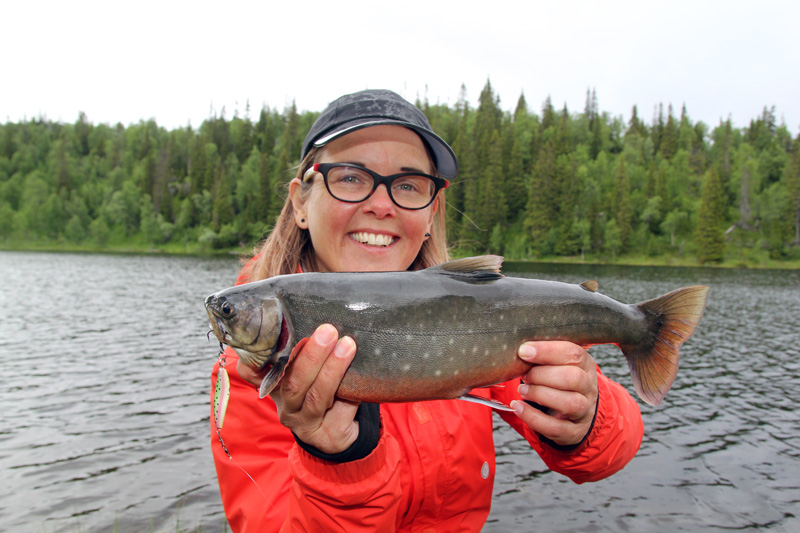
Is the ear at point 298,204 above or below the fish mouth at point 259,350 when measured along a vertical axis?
above

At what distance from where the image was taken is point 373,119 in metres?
3.50

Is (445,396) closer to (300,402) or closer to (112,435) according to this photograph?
(300,402)

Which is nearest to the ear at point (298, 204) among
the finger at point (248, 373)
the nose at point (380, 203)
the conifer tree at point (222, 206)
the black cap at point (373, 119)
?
the black cap at point (373, 119)

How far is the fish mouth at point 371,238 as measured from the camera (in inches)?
144

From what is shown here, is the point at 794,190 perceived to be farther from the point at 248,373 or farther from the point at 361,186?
the point at 248,373

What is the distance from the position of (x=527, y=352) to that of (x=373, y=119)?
6.24 ft

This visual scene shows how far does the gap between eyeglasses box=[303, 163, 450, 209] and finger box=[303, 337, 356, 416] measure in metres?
1.33

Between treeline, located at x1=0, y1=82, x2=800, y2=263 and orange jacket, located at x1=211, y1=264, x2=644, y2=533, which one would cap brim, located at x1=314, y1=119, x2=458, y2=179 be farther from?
treeline, located at x1=0, y1=82, x2=800, y2=263

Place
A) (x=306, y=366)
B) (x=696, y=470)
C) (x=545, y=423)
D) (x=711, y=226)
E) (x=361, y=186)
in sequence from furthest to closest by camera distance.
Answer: (x=711, y=226), (x=696, y=470), (x=361, y=186), (x=545, y=423), (x=306, y=366)

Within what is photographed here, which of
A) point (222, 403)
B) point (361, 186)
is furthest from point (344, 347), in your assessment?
point (361, 186)

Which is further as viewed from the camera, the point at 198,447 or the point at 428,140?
the point at 198,447

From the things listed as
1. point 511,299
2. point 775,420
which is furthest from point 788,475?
point 511,299

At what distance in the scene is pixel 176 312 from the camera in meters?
29.9

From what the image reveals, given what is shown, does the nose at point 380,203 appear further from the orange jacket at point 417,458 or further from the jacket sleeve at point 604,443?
the jacket sleeve at point 604,443
